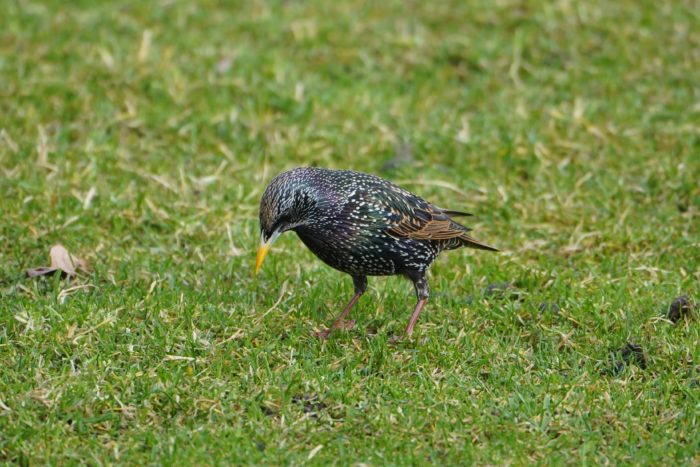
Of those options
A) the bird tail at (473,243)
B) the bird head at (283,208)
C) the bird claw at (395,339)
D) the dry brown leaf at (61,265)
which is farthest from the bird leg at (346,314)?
the dry brown leaf at (61,265)

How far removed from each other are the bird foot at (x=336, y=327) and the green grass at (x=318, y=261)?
0.29ft

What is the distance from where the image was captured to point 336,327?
557cm

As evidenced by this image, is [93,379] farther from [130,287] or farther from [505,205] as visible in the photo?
[505,205]

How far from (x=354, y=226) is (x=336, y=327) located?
1.91ft

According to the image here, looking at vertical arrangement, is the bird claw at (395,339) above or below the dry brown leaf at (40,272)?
above

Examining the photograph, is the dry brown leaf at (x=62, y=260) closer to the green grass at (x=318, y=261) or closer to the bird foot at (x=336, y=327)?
the green grass at (x=318, y=261)

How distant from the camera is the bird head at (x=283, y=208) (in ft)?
17.4

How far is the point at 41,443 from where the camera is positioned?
4406mm

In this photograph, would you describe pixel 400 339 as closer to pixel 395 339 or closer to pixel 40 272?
pixel 395 339

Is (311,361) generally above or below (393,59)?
below

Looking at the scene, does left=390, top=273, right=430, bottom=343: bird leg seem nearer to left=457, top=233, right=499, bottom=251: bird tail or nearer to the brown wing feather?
the brown wing feather

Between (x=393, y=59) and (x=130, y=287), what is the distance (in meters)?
4.21

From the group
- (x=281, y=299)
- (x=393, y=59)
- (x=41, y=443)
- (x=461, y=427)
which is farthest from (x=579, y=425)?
(x=393, y=59)

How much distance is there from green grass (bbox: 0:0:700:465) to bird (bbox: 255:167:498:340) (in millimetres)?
342
